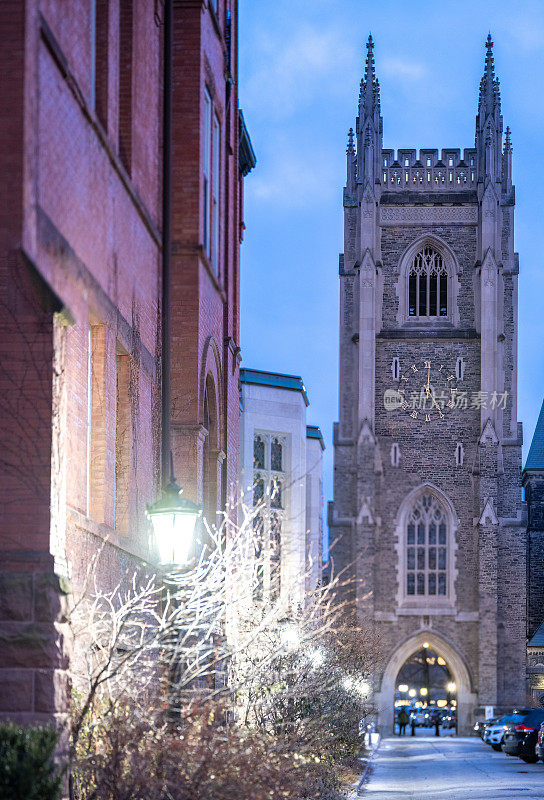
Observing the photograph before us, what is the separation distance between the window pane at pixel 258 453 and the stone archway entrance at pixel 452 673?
1170cm

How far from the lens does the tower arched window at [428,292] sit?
2339 inches

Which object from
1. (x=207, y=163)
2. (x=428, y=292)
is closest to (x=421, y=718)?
(x=428, y=292)

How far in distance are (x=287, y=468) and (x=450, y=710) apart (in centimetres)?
3563

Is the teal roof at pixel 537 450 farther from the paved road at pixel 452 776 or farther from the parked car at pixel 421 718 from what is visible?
the paved road at pixel 452 776

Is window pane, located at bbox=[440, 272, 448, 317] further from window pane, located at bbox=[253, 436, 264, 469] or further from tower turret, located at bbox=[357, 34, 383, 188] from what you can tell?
window pane, located at bbox=[253, 436, 264, 469]

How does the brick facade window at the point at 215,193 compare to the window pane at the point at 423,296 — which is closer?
the brick facade window at the point at 215,193

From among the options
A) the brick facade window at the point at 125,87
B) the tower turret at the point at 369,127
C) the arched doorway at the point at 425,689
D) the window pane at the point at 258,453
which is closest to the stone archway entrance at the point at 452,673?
the window pane at the point at 258,453

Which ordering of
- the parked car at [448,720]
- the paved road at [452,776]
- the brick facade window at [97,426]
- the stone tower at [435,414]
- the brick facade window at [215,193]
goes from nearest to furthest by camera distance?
the brick facade window at [97,426], the brick facade window at [215,193], the paved road at [452,776], the stone tower at [435,414], the parked car at [448,720]

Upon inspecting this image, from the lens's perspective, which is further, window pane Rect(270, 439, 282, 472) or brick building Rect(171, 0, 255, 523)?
window pane Rect(270, 439, 282, 472)

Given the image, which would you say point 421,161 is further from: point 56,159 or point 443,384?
point 56,159

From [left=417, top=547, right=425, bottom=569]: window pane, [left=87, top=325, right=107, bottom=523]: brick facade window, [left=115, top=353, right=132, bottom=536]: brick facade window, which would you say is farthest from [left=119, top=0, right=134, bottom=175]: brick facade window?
[left=417, top=547, right=425, bottom=569]: window pane

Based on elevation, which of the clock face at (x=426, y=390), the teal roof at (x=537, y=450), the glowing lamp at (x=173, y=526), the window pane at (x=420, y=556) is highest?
the clock face at (x=426, y=390)

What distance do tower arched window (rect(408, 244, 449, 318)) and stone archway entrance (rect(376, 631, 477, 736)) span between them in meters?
13.8

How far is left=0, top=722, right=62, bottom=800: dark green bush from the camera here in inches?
302
